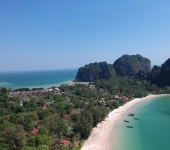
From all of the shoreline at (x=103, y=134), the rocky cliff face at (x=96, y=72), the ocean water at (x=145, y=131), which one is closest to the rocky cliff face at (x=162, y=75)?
the rocky cliff face at (x=96, y=72)

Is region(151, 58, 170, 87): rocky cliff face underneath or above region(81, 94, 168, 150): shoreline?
above

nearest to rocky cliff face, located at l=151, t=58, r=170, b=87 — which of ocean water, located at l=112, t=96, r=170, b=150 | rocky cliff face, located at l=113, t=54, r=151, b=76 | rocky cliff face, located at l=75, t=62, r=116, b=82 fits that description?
rocky cliff face, located at l=75, t=62, r=116, b=82

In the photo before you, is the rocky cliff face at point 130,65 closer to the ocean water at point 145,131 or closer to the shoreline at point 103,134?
the ocean water at point 145,131

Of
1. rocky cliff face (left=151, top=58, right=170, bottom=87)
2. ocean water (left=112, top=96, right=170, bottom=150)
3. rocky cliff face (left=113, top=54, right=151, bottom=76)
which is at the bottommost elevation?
ocean water (left=112, top=96, right=170, bottom=150)

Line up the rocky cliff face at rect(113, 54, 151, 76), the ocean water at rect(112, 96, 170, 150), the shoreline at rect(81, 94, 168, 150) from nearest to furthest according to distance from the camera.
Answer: the shoreline at rect(81, 94, 168, 150), the ocean water at rect(112, 96, 170, 150), the rocky cliff face at rect(113, 54, 151, 76)

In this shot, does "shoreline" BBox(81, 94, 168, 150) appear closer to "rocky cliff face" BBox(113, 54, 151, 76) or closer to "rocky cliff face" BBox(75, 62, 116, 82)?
"rocky cliff face" BBox(75, 62, 116, 82)

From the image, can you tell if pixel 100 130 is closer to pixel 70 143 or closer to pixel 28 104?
pixel 70 143
